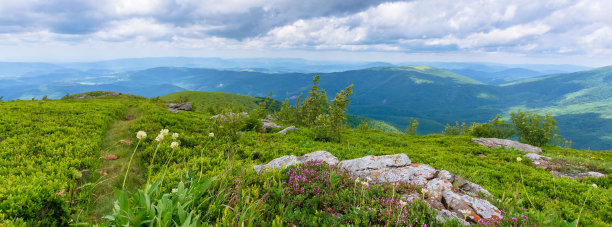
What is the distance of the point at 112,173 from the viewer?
7941mm

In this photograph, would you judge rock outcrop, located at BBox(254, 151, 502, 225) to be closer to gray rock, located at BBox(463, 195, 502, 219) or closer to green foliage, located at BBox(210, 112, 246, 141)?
gray rock, located at BBox(463, 195, 502, 219)

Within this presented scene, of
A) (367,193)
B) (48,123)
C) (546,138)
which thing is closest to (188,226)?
(367,193)

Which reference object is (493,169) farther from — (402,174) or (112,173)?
(112,173)

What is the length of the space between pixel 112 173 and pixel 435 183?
414 inches

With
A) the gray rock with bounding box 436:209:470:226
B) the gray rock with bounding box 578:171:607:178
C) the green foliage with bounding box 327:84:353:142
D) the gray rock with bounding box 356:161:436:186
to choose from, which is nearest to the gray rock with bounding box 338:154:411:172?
the gray rock with bounding box 356:161:436:186

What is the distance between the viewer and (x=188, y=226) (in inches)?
131

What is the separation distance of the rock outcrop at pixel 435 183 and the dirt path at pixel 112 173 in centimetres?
379

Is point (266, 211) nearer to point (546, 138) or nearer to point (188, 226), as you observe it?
point (188, 226)

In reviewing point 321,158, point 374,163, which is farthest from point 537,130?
point 321,158

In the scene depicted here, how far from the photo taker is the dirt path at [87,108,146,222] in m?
5.46

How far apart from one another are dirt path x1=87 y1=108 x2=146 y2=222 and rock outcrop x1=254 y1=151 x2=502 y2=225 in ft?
12.4

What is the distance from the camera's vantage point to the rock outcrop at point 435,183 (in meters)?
5.01

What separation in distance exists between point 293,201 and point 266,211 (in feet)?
2.15

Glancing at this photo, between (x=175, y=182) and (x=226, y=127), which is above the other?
(x=175, y=182)
